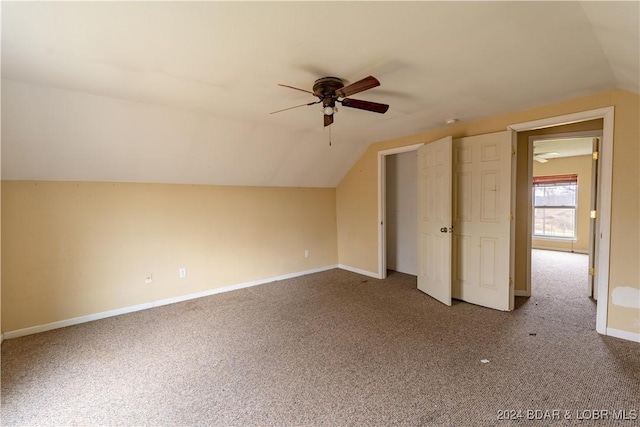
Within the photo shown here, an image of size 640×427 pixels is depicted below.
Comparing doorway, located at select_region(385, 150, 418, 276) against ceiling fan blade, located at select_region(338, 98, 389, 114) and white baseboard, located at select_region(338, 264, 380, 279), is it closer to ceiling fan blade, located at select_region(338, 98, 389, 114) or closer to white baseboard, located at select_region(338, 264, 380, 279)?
white baseboard, located at select_region(338, 264, 380, 279)

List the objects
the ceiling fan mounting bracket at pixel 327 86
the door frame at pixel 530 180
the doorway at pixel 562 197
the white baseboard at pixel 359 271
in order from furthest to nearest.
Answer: the doorway at pixel 562 197, the white baseboard at pixel 359 271, the door frame at pixel 530 180, the ceiling fan mounting bracket at pixel 327 86

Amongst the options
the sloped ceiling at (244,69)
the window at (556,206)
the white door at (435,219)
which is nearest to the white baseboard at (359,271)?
the white door at (435,219)

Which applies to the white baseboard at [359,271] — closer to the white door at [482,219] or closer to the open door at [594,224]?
the white door at [482,219]

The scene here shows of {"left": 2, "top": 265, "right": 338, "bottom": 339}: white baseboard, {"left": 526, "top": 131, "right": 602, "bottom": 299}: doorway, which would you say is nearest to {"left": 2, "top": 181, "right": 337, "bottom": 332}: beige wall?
{"left": 2, "top": 265, "right": 338, "bottom": 339}: white baseboard

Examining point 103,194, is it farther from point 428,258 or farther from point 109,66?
point 428,258

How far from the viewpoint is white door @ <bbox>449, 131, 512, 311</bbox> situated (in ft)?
10.6

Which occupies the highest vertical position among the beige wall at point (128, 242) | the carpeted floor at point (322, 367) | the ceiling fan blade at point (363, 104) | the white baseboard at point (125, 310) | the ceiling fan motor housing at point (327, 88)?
the ceiling fan motor housing at point (327, 88)

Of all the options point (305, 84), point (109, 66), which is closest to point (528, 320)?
point (305, 84)

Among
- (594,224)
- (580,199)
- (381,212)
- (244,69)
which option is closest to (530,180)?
(594,224)

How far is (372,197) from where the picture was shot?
188 inches

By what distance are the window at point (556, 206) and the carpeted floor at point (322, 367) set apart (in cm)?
490

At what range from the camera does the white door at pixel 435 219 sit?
3.45 m

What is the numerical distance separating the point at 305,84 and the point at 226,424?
8.18 ft

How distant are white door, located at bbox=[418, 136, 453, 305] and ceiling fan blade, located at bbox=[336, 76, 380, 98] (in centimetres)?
181
